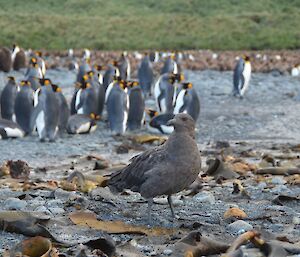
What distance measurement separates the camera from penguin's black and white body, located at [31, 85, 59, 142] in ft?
34.7

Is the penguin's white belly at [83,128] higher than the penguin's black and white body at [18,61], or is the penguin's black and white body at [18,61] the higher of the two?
the penguin's black and white body at [18,61]

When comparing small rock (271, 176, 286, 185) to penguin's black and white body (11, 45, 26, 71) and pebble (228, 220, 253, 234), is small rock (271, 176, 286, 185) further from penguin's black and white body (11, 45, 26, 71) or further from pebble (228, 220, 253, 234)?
penguin's black and white body (11, 45, 26, 71)

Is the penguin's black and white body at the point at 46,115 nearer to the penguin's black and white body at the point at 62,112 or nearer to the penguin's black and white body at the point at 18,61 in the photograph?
the penguin's black and white body at the point at 62,112

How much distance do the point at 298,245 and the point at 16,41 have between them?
32.6 m

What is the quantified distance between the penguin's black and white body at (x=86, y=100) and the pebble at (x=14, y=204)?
777cm

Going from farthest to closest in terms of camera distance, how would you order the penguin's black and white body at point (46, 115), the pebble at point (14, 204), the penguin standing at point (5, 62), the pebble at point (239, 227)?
the penguin standing at point (5, 62)
the penguin's black and white body at point (46, 115)
the pebble at point (14, 204)
the pebble at point (239, 227)

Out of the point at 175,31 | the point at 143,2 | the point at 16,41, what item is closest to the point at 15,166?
the point at 16,41

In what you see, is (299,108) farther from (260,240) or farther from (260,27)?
(260,27)

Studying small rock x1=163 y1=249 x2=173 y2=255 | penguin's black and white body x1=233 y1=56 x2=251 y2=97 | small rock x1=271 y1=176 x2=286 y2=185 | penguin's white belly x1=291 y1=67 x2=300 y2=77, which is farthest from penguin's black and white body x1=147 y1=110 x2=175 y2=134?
penguin's white belly x1=291 y1=67 x2=300 y2=77

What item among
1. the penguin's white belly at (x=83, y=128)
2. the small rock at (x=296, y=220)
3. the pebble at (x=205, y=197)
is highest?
the small rock at (x=296, y=220)

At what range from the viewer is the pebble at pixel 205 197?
212 inches

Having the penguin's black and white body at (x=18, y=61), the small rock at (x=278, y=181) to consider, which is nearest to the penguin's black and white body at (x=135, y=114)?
the small rock at (x=278, y=181)

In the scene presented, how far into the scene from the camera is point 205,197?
5438 millimetres

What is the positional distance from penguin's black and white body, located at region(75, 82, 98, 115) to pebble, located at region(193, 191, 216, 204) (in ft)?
23.8
